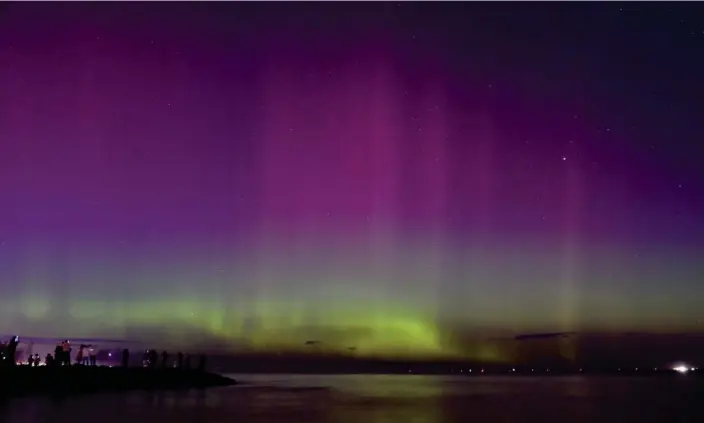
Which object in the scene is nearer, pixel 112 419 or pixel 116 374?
pixel 112 419

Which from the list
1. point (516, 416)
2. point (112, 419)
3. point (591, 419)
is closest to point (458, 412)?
point (516, 416)

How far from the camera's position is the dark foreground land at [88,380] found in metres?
53.0

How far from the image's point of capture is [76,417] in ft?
127

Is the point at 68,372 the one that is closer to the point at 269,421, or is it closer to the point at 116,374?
the point at 116,374

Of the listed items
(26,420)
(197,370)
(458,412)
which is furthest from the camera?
(197,370)

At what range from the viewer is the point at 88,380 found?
62.8 meters

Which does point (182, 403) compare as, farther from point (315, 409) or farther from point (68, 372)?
point (68, 372)

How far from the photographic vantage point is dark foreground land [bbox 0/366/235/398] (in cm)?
5300

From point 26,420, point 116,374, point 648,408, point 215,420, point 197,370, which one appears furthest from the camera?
point 197,370

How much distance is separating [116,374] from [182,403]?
2059 cm

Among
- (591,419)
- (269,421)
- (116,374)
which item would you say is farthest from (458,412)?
(116,374)

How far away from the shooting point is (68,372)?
6100 cm

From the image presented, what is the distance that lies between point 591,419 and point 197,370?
56.5 meters

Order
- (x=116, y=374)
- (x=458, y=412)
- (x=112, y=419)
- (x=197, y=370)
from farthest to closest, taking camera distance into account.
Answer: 1. (x=197, y=370)
2. (x=116, y=374)
3. (x=458, y=412)
4. (x=112, y=419)
